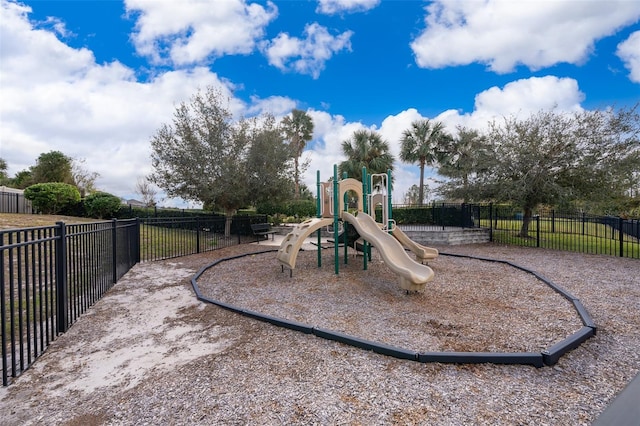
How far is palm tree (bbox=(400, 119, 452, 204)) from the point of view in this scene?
20844mm

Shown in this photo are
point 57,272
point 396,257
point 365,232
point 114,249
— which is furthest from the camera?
point 365,232

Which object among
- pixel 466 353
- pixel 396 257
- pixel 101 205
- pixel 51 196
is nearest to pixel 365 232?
pixel 396 257

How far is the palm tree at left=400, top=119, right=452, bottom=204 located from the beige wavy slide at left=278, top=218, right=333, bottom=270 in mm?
16606

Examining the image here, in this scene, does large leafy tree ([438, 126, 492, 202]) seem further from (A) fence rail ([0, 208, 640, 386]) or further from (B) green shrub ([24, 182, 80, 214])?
(B) green shrub ([24, 182, 80, 214])

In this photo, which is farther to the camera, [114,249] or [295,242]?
[295,242]

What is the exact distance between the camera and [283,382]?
241 centimetres

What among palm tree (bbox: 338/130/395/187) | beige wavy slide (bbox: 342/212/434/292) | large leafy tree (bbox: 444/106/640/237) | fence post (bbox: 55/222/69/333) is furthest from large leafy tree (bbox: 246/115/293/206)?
palm tree (bbox: 338/130/395/187)

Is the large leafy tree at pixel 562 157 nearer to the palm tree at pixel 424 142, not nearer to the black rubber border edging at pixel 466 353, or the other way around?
the black rubber border edging at pixel 466 353

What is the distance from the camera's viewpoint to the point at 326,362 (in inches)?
108

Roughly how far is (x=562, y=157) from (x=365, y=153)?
11905 millimetres

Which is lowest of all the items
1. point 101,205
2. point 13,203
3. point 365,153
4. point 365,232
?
point 365,232

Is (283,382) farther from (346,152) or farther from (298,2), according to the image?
(346,152)

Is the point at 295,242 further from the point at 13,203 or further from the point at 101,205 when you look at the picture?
the point at 13,203

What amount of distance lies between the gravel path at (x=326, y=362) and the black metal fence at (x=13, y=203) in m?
21.6
